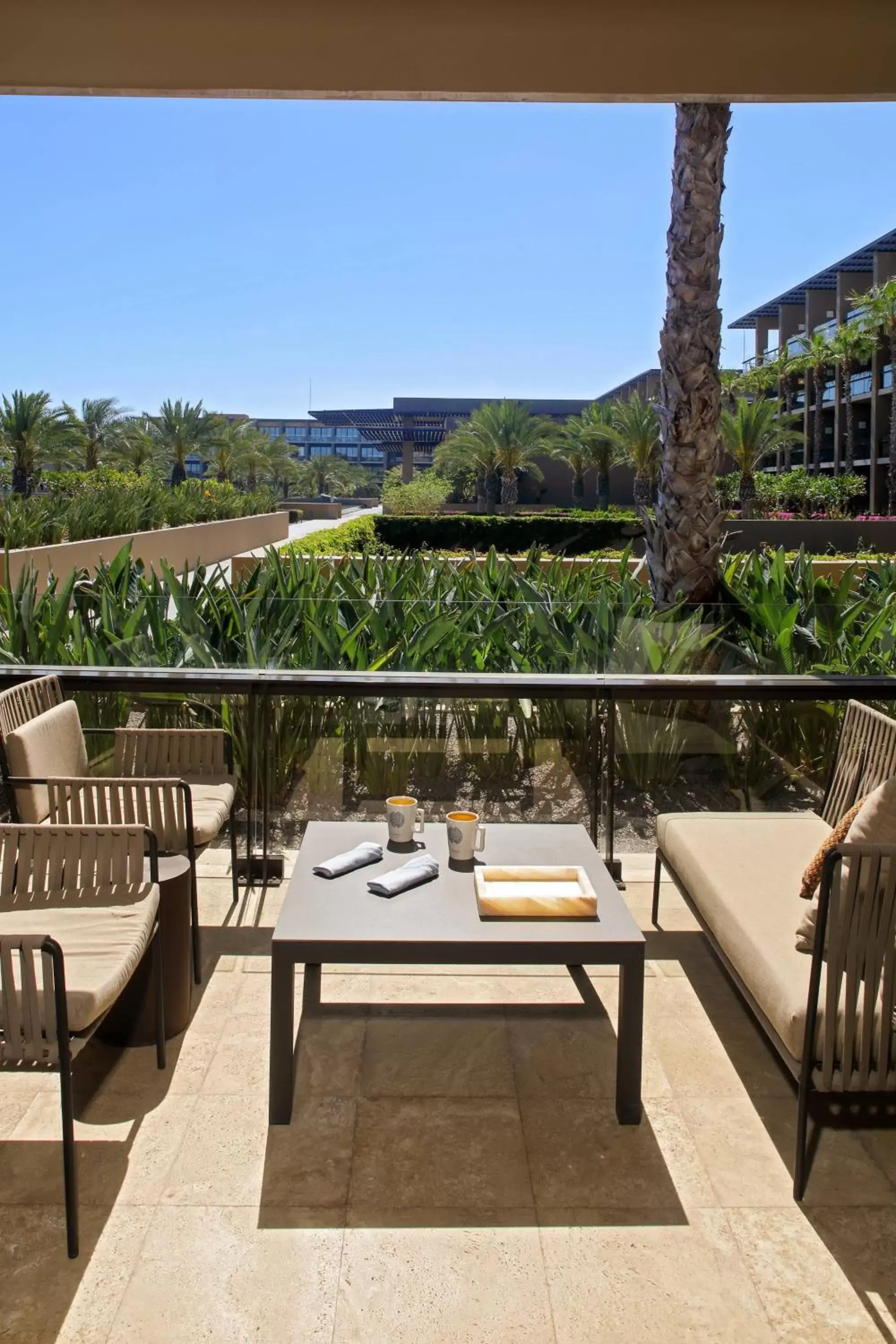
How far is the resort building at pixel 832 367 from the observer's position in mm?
37531

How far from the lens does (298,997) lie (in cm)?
291

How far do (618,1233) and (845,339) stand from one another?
38.9m

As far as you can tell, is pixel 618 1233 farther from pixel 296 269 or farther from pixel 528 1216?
pixel 296 269

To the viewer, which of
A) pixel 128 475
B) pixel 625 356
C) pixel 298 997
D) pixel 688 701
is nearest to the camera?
pixel 298 997

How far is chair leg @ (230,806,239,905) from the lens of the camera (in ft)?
11.7

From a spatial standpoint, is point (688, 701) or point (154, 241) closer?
point (688, 701)

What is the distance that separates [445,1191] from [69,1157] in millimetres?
755

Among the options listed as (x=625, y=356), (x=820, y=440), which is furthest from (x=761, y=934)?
(x=820, y=440)

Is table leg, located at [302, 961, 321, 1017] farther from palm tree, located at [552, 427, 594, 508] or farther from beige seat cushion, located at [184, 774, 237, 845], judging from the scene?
palm tree, located at [552, 427, 594, 508]

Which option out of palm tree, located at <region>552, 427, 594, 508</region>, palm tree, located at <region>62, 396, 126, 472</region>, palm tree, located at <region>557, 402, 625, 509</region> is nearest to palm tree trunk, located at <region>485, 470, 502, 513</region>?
palm tree, located at <region>552, 427, 594, 508</region>

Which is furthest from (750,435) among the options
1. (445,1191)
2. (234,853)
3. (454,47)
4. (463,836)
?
(445,1191)

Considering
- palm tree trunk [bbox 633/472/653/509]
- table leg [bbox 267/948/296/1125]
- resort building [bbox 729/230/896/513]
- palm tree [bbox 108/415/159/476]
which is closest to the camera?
table leg [bbox 267/948/296/1125]

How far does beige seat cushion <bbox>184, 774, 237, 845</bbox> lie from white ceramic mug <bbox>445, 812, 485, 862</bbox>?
2.65 ft

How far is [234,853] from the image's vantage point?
3580mm
